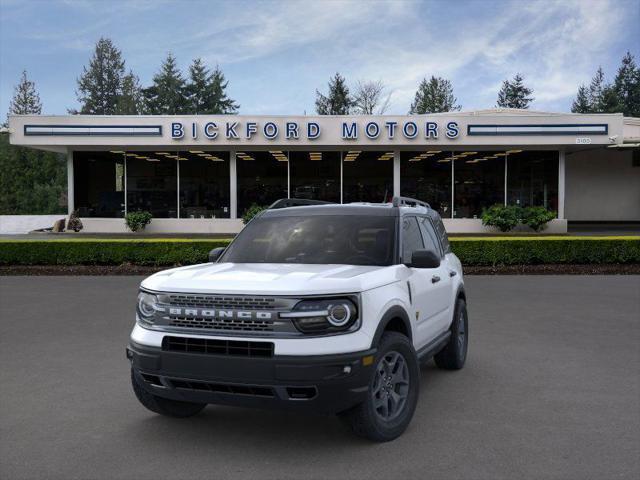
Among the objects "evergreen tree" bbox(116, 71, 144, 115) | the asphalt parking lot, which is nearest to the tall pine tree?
"evergreen tree" bbox(116, 71, 144, 115)

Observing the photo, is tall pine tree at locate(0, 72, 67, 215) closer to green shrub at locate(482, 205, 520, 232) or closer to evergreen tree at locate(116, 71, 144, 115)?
evergreen tree at locate(116, 71, 144, 115)

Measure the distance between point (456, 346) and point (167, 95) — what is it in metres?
75.0

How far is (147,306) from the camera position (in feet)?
15.0

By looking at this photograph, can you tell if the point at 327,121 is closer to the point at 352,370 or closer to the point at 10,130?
the point at 10,130

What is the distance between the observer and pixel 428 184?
28.9 m

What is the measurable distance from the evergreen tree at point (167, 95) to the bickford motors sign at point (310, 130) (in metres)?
51.3

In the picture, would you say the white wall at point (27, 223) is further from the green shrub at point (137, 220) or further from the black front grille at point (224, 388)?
the black front grille at point (224, 388)

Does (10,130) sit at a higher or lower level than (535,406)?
higher

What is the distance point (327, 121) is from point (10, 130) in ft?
44.6

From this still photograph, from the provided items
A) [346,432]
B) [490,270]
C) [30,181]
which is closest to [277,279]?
[346,432]

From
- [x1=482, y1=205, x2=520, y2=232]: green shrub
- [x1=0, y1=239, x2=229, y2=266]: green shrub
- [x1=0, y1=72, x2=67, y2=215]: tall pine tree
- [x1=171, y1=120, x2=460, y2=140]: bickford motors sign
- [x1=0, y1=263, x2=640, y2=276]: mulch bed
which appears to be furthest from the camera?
[x1=0, y1=72, x2=67, y2=215]: tall pine tree

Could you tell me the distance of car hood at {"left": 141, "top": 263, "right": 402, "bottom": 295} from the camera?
13.7ft

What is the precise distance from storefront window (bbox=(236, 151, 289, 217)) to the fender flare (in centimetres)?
2420

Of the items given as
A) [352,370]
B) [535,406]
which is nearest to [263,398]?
[352,370]
